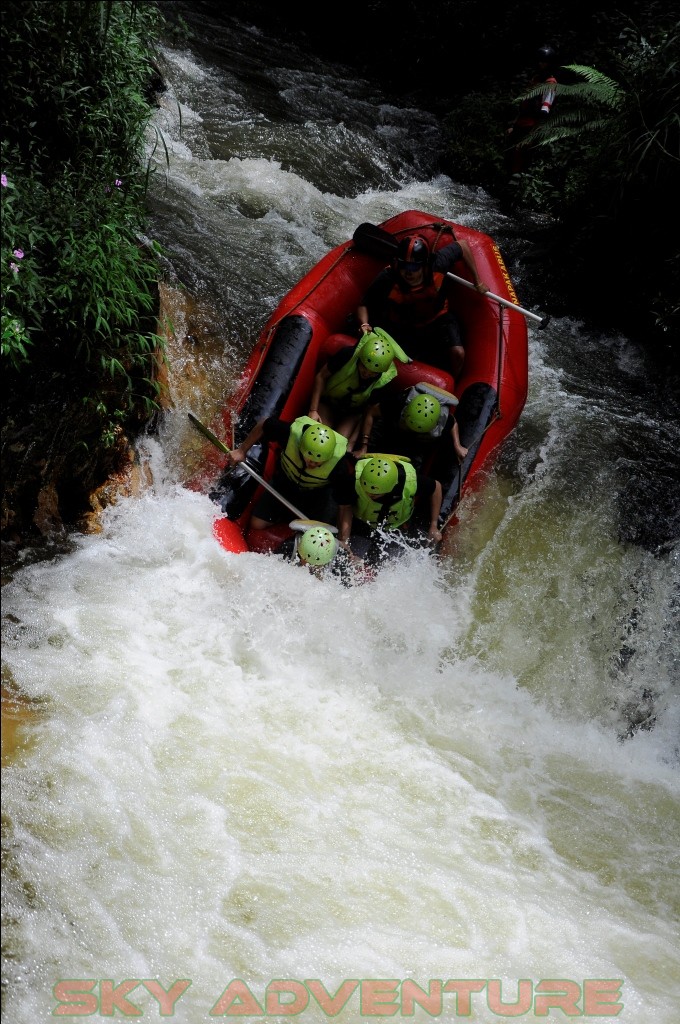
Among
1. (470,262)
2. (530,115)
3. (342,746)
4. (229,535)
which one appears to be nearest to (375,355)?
(229,535)

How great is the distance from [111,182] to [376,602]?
250 centimetres

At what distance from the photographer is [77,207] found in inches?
152

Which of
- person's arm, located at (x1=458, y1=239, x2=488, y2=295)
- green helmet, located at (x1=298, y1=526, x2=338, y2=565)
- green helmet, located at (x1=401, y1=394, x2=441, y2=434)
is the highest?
person's arm, located at (x1=458, y1=239, x2=488, y2=295)

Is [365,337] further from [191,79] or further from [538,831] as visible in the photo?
[191,79]

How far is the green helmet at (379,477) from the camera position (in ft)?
13.0

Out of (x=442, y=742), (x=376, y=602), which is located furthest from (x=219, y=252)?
(x=442, y=742)

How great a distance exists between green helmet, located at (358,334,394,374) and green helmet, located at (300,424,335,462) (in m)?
0.57

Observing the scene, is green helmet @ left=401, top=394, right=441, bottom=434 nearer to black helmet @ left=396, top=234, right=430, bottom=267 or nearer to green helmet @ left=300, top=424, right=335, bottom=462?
green helmet @ left=300, top=424, right=335, bottom=462

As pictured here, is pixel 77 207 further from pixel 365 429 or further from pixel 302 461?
pixel 365 429

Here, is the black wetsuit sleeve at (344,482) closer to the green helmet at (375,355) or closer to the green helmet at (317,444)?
the green helmet at (317,444)

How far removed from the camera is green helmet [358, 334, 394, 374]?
166 inches

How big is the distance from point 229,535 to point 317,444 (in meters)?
0.61

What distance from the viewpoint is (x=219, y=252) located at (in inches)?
220

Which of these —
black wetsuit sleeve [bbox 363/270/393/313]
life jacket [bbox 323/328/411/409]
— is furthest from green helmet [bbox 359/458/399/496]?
black wetsuit sleeve [bbox 363/270/393/313]
